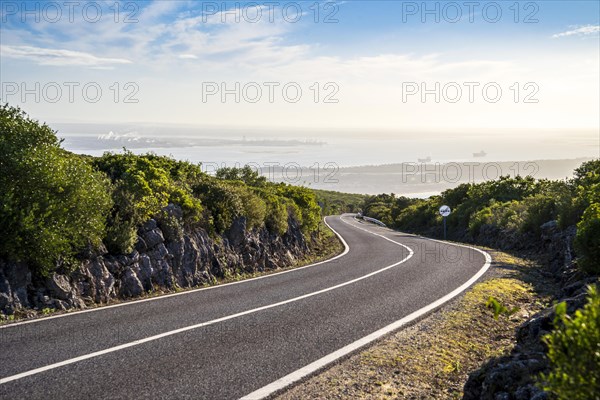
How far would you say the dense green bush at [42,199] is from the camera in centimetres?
900

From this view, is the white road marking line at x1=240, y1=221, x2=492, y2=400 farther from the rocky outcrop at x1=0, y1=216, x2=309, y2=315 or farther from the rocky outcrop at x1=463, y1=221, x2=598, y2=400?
the rocky outcrop at x1=0, y1=216, x2=309, y2=315

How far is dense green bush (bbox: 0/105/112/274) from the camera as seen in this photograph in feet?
29.5

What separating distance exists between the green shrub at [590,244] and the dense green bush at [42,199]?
11.1 metres

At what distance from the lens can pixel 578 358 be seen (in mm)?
2885

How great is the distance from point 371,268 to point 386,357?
8187mm

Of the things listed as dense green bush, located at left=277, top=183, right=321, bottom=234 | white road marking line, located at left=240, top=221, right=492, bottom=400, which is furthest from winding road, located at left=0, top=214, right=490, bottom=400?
dense green bush, located at left=277, top=183, right=321, bottom=234

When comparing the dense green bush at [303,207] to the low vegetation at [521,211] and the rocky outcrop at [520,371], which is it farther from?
the rocky outcrop at [520,371]

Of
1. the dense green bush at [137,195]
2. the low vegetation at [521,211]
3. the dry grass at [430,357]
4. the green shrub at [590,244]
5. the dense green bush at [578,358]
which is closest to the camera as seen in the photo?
the dense green bush at [578,358]

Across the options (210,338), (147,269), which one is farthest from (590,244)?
(147,269)

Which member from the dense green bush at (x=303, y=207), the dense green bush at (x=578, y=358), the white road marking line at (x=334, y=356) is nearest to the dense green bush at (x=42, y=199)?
the white road marking line at (x=334, y=356)

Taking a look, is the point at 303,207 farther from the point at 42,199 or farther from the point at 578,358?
the point at 578,358

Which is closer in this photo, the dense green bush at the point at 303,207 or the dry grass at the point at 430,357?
the dry grass at the point at 430,357

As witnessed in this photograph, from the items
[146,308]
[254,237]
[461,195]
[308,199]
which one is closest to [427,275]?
[254,237]

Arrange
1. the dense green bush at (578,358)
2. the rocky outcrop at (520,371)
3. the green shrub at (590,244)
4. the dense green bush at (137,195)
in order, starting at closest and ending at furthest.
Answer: the dense green bush at (578,358)
the rocky outcrop at (520,371)
the green shrub at (590,244)
the dense green bush at (137,195)
